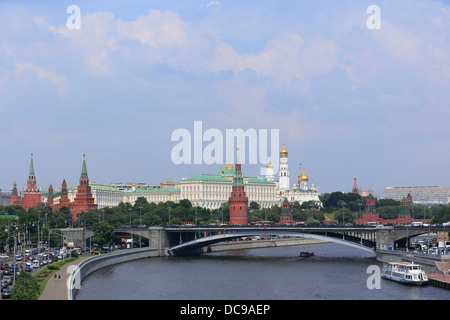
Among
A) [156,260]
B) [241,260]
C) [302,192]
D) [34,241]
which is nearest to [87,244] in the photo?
[34,241]

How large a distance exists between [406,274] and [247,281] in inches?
489

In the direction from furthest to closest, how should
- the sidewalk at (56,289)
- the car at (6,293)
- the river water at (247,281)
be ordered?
the river water at (247,281) → the car at (6,293) → the sidewalk at (56,289)

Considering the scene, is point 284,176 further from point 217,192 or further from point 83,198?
point 83,198

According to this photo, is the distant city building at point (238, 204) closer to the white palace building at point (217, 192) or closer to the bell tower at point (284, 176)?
the white palace building at point (217, 192)

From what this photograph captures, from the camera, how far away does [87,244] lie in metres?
96.0

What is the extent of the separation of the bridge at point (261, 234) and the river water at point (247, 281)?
8.42 ft

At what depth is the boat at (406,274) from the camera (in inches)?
2133

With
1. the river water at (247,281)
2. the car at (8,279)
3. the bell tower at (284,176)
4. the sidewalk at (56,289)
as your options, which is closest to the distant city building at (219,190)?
the bell tower at (284,176)

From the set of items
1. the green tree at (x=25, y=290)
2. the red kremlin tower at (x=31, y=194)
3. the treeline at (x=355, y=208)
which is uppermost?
the red kremlin tower at (x=31, y=194)

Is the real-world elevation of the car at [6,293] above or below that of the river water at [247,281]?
above

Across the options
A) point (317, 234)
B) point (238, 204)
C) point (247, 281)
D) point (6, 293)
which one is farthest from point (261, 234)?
point (6, 293)

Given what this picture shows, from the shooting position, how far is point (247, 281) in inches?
2298

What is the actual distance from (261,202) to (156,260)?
104 m
